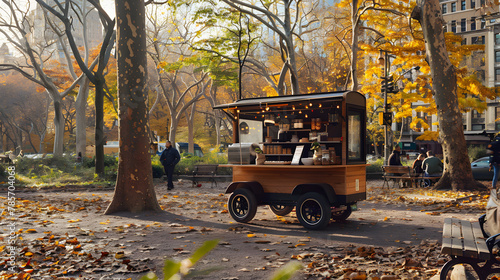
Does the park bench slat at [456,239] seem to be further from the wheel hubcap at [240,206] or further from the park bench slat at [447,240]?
the wheel hubcap at [240,206]

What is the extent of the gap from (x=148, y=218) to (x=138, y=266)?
14.7 feet

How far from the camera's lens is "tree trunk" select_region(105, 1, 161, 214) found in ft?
36.6

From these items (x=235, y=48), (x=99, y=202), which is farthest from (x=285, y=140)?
(x=235, y=48)

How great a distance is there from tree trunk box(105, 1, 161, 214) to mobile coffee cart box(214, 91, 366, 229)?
2229 millimetres

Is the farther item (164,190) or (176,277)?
(164,190)

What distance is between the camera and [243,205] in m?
10.3

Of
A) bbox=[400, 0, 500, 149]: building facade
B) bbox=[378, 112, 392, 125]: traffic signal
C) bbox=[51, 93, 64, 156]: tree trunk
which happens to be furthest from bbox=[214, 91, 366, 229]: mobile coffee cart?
bbox=[400, 0, 500, 149]: building facade

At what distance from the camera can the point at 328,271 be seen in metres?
5.80

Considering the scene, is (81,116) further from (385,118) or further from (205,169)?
(385,118)

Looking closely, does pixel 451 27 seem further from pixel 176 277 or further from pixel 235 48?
pixel 176 277

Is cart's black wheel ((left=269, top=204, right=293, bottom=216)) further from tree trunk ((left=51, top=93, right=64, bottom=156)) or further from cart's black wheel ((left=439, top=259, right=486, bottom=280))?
tree trunk ((left=51, top=93, right=64, bottom=156))

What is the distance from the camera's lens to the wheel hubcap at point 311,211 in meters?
9.40

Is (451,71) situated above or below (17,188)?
above

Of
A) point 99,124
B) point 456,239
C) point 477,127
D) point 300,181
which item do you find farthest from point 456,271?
point 477,127
